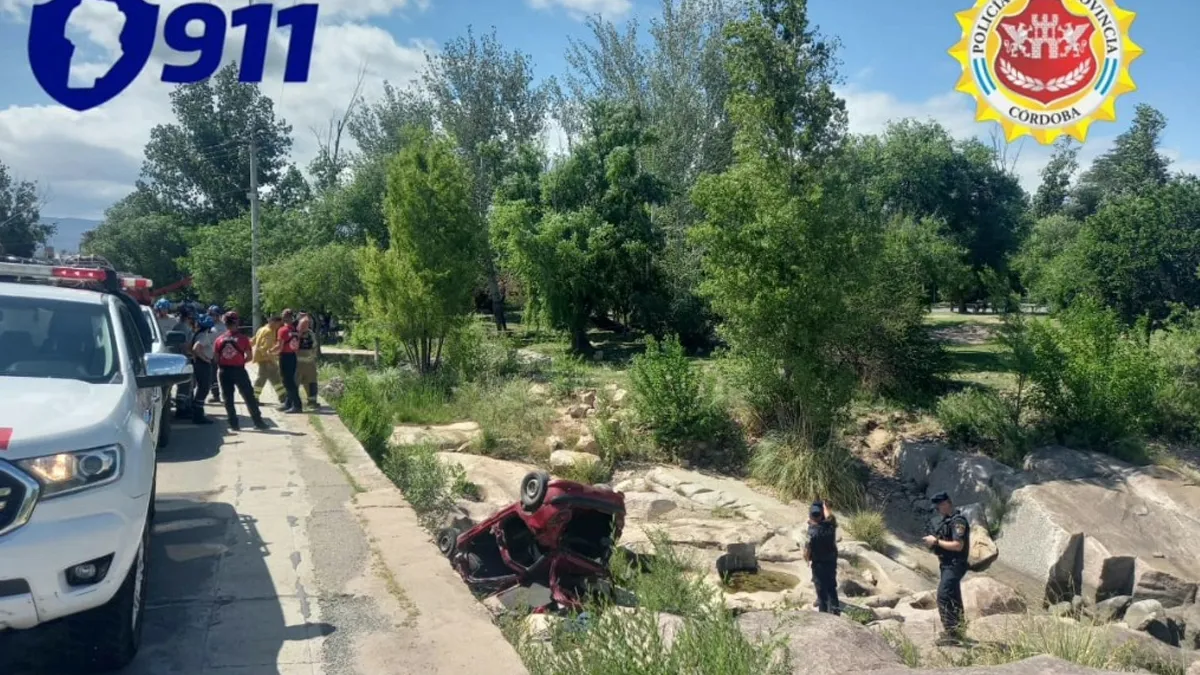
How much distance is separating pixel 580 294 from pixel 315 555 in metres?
20.5

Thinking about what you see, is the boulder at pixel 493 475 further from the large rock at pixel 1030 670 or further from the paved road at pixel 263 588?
the large rock at pixel 1030 670

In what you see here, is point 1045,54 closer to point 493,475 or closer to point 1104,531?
point 1104,531

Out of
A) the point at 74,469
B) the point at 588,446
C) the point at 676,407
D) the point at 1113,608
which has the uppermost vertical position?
the point at 74,469

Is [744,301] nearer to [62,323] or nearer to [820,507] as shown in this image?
[820,507]

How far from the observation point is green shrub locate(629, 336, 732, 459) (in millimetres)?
16766

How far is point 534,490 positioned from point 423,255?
12685mm

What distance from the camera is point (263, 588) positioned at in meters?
5.80

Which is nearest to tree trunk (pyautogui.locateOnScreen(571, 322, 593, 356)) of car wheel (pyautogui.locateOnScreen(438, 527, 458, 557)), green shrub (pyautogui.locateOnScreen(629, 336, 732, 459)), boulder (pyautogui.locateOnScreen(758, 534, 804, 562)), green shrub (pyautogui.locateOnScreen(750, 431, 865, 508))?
green shrub (pyautogui.locateOnScreen(629, 336, 732, 459))

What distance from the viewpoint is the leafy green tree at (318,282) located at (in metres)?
26.6

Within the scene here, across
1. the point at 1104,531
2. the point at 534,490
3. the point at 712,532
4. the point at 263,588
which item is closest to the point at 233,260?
the point at 712,532

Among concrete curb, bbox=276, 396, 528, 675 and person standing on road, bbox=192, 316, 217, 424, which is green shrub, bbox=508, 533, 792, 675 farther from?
person standing on road, bbox=192, 316, 217, 424

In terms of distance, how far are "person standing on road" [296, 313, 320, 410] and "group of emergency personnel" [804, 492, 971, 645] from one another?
7.66 meters

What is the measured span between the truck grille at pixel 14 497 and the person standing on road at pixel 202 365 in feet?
26.4

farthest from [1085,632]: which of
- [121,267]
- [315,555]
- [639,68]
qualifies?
[121,267]
